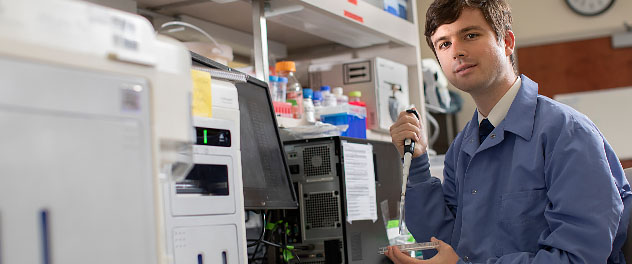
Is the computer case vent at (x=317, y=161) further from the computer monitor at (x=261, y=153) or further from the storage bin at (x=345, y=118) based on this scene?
the storage bin at (x=345, y=118)

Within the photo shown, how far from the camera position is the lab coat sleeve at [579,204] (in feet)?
4.86

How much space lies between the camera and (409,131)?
1897mm

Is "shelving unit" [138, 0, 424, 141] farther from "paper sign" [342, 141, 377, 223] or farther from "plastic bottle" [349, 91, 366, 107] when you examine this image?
"paper sign" [342, 141, 377, 223]

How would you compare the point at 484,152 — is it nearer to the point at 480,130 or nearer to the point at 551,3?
the point at 480,130

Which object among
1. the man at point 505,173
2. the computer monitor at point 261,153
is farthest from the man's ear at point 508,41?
Answer: the computer monitor at point 261,153

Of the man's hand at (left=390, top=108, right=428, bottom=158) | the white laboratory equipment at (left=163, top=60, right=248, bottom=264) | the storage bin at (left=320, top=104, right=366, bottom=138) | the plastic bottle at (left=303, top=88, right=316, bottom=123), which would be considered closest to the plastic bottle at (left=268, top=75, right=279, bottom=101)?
the plastic bottle at (left=303, top=88, right=316, bottom=123)

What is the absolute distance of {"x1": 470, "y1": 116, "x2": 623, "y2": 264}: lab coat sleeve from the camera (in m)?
1.48

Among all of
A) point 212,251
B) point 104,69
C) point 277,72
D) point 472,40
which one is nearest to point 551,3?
point 277,72

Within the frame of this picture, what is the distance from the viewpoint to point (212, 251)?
1.26 metres

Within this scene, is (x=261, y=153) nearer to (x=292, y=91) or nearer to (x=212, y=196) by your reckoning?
(x=212, y=196)

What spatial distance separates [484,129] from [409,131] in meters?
0.19

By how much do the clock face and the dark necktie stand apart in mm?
4127

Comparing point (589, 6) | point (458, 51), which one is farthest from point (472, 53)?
point (589, 6)

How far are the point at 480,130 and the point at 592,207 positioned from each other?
0.42 meters
